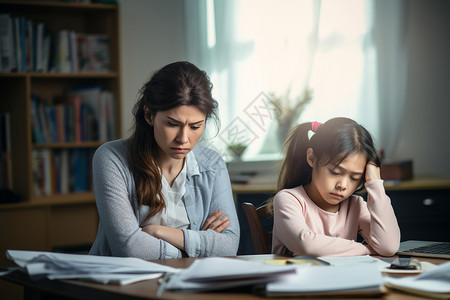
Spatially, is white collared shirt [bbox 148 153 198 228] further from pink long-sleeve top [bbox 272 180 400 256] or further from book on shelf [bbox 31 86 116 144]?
book on shelf [bbox 31 86 116 144]

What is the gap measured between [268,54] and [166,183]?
1.87 meters

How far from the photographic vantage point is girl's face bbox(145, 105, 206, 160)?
1.61 meters

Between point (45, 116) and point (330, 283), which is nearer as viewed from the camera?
point (330, 283)

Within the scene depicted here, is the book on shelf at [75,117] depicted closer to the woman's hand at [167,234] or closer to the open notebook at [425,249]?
the woman's hand at [167,234]

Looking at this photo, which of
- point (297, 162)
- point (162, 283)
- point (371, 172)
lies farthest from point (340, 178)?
point (162, 283)

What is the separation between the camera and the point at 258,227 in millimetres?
1718

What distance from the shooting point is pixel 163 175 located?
5.85 feet

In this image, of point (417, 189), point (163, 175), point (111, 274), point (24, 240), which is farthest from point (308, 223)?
point (24, 240)

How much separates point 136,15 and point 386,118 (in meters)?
1.66

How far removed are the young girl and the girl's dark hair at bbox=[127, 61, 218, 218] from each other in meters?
0.35

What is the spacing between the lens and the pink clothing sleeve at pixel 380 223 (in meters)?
1.46

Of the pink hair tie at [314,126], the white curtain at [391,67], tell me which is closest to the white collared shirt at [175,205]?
the pink hair tie at [314,126]

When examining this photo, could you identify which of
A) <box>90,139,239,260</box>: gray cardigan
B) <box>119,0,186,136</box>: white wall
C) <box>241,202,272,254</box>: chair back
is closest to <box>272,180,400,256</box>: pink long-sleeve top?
<box>241,202,272,254</box>: chair back

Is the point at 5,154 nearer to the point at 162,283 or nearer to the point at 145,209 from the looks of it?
the point at 145,209
